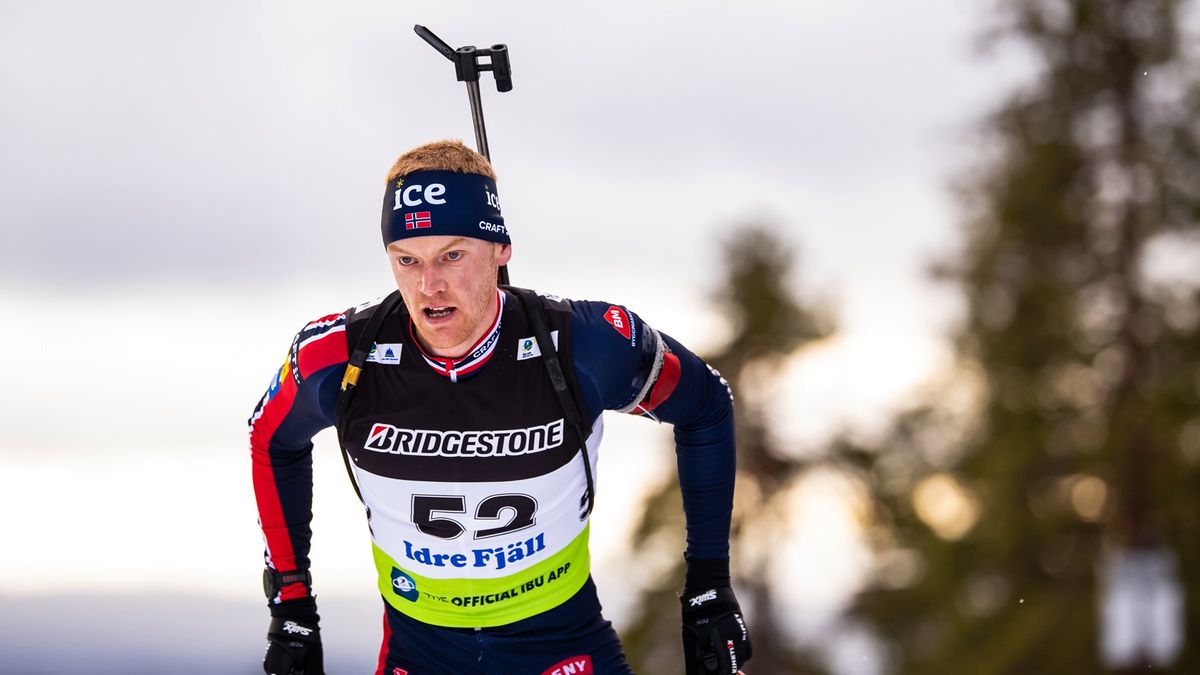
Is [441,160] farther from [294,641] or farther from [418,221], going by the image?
[294,641]

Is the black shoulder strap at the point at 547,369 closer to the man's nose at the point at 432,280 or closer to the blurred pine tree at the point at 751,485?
the man's nose at the point at 432,280

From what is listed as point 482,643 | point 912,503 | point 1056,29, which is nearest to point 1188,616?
point 912,503

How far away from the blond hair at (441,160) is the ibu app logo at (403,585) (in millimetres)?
1377

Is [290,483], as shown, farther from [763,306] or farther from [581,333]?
[763,306]

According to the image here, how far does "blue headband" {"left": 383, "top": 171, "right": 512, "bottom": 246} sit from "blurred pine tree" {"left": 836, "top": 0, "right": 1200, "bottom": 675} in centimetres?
2095

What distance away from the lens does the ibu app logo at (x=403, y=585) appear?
482 cm

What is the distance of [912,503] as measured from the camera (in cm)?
2552

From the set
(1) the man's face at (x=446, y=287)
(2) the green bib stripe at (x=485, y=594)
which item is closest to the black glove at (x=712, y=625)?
(2) the green bib stripe at (x=485, y=594)

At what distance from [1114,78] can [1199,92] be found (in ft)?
4.75

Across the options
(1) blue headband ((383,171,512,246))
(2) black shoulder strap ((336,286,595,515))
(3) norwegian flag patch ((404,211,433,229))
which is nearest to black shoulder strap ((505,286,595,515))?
(2) black shoulder strap ((336,286,595,515))

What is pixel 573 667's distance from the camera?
4781 millimetres

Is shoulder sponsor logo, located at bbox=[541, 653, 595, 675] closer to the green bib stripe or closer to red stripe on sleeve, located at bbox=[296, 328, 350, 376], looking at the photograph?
the green bib stripe

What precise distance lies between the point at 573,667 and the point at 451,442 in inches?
35.4

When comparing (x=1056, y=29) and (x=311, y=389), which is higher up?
(x=1056, y=29)
